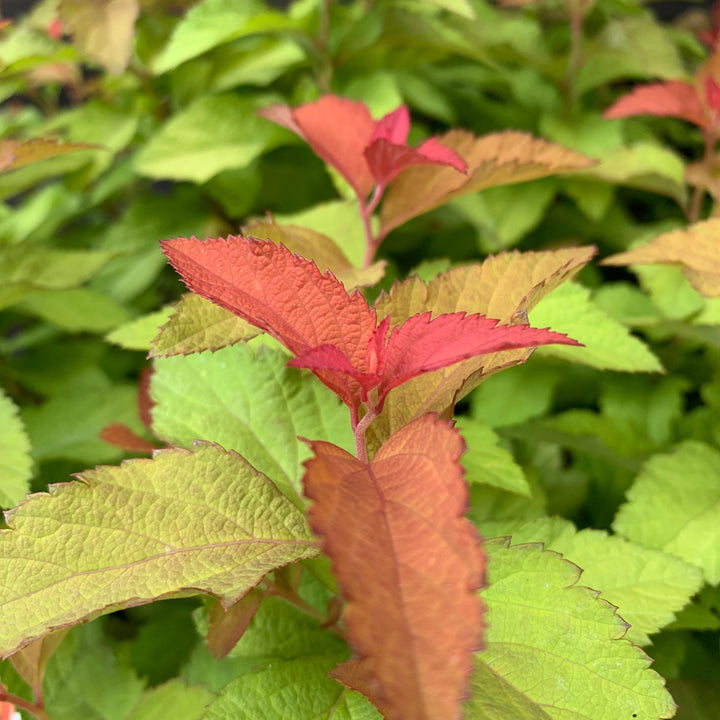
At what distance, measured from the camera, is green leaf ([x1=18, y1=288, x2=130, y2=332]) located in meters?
0.85

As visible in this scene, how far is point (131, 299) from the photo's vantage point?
39.9 inches

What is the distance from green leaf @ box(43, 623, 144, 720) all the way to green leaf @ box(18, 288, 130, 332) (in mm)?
367

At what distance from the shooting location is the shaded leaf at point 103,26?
0.90m

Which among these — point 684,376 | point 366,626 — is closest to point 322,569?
point 366,626

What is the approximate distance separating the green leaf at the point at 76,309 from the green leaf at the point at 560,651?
60 centimetres

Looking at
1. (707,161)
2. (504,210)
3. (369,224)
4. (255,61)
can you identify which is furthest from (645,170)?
(255,61)

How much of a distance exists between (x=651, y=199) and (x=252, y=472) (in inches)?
37.7

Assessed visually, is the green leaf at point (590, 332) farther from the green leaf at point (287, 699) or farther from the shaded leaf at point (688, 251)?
the green leaf at point (287, 699)

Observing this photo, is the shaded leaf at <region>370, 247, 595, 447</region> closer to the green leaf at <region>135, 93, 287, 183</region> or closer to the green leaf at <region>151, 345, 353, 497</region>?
the green leaf at <region>151, 345, 353, 497</region>

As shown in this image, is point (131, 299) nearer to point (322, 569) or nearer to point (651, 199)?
point (322, 569)

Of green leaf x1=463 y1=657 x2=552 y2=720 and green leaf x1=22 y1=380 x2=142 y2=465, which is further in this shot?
green leaf x1=22 y1=380 x2=142 y2=465

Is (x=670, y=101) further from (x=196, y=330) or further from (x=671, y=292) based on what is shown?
(x=196, y=330)

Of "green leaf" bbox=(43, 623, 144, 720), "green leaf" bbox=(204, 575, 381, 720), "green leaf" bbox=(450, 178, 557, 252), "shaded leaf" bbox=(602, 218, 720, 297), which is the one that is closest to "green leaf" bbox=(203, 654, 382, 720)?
"green leaf" bbox=(204, 575, 381, 720)

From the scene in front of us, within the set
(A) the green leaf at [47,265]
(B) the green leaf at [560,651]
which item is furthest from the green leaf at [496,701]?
(A) the green leaf at [47,265]
